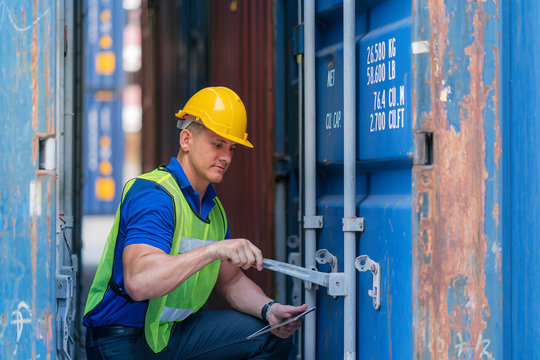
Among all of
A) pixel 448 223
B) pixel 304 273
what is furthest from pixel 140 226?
pixel 448 223

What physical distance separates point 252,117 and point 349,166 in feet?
6.16

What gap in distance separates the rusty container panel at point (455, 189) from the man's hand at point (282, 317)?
0.95 metres

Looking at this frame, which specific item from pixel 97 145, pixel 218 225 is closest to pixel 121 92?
pixel 97 145

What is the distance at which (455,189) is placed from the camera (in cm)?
240

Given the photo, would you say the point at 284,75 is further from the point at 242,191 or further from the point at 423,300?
the point at 423,300

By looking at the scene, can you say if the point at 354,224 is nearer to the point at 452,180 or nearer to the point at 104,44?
the point at 452,180

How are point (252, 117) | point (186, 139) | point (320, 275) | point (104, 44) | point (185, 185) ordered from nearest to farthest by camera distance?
point (320, 275)
point (185, 185)
point (186, 139)
point (252, 117)
point (104, 44)

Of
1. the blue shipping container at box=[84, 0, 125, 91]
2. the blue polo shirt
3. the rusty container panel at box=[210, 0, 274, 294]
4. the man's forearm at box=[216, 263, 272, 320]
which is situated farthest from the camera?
the blue shipping container at box=[84, 0, 125, 91]

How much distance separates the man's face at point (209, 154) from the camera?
316 centimetres

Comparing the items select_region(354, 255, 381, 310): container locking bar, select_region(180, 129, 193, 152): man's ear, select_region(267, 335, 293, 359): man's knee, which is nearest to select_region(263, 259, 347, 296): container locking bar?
select_region(354, 255, 381, 310): container locking bar

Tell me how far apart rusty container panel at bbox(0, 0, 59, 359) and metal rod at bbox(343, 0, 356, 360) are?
1.15 m

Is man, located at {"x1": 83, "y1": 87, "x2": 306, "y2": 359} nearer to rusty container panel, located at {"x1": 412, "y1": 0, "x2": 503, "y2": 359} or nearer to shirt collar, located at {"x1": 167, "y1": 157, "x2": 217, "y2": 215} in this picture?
shirt collar, located at {"x1": 167, "y1": 157, "x2": 217, "y2": 215}

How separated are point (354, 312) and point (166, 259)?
81 cm

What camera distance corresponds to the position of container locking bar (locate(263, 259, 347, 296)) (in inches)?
114
